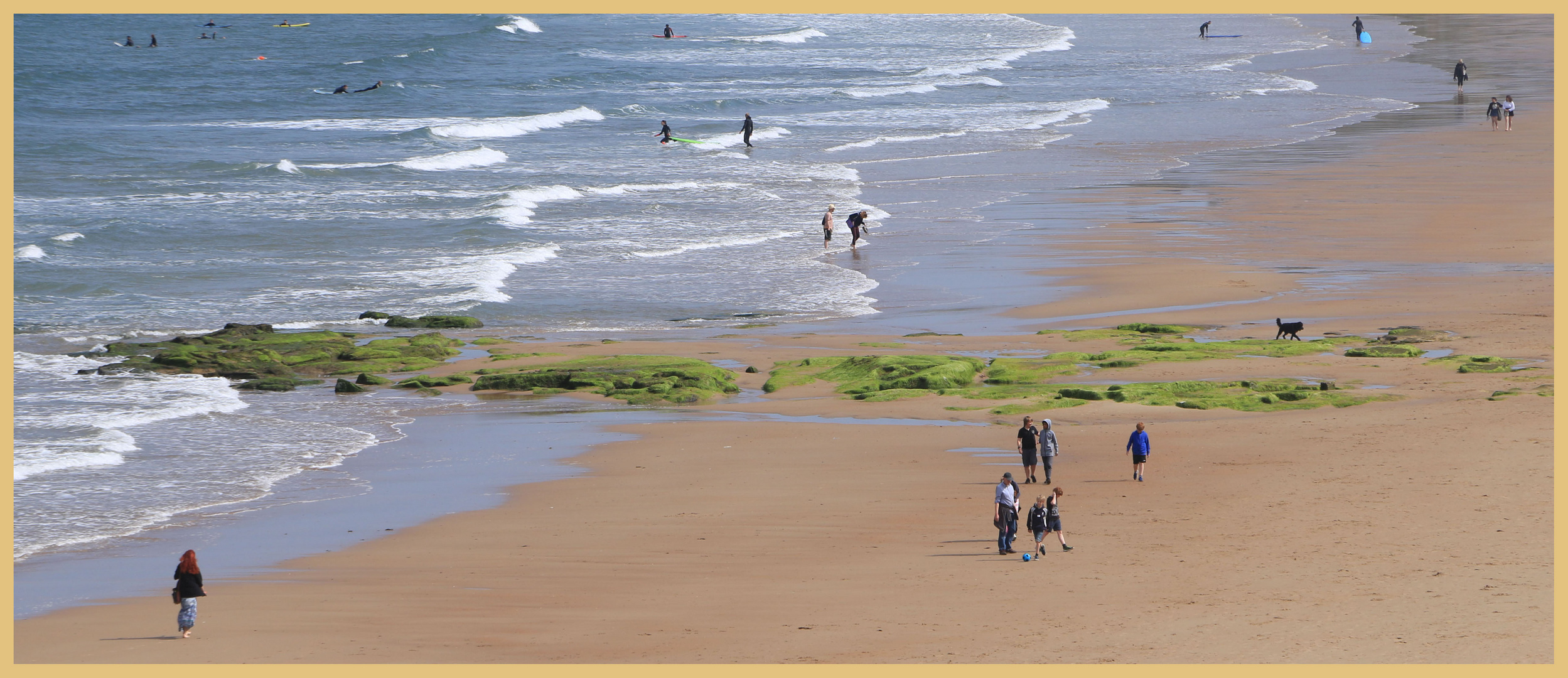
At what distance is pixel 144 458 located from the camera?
18156 mm

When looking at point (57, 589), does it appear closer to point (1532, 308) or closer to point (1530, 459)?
point (1530, 459)

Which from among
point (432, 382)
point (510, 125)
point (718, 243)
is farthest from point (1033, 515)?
point (510, 125)

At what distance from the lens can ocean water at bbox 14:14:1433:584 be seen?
20.3 metres

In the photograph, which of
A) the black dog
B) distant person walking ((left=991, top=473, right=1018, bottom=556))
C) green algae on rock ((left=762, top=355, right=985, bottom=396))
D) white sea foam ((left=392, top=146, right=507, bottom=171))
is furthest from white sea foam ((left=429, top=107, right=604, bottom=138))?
distant person walking ((left=991, top=473, right=1018, bottom=556))

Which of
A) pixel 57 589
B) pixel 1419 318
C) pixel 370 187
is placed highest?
pixel 370 187

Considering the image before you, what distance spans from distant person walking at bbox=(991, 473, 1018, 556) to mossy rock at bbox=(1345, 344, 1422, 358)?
10050mm

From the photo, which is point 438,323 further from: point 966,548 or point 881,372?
point 966,548

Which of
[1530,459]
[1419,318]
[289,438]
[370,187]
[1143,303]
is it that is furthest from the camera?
[370,187]

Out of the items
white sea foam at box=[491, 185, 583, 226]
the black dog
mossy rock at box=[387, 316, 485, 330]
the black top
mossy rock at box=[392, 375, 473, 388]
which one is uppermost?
white sea foam at box=[491, 185, 583, 226]

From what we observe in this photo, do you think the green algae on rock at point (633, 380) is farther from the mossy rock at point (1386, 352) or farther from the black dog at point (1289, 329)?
the mossy rock at point (1386, 352)

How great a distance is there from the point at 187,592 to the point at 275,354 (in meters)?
12.3

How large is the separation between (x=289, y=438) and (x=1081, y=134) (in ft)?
133

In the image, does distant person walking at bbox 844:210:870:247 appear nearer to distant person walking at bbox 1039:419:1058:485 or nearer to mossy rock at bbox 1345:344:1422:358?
mossy rock at bbox 1345:344:1422:358

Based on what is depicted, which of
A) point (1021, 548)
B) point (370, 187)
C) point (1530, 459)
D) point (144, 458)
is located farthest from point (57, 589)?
point (370, 187)
